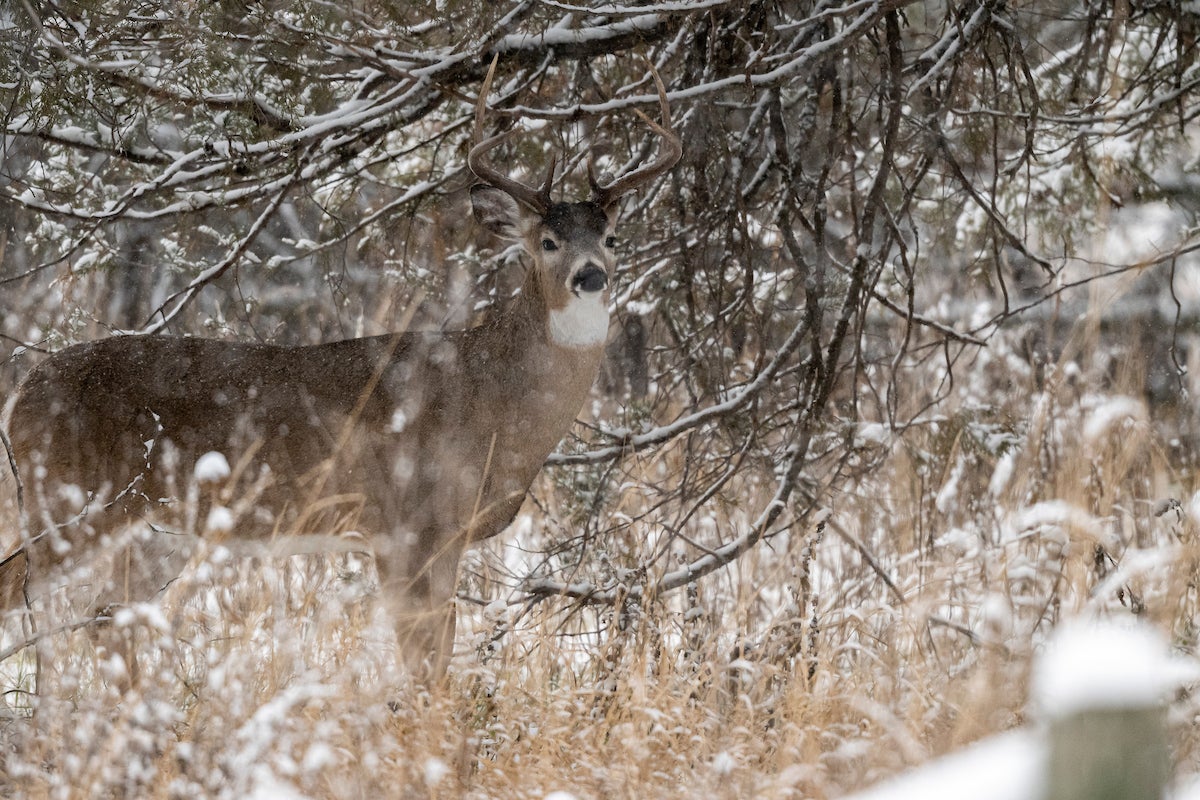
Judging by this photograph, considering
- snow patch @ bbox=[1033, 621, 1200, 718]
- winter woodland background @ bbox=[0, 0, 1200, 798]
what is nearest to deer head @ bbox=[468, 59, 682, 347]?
winter woodland background @ bbox=[0, 0, 1200, 798]

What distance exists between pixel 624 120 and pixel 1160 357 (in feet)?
15.0

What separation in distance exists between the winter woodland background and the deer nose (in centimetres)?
49

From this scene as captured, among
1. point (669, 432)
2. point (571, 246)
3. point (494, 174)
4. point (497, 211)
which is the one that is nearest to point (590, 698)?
point (669, 432)

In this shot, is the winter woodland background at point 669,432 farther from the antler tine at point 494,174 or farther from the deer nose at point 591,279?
the deer nose at point 591,279

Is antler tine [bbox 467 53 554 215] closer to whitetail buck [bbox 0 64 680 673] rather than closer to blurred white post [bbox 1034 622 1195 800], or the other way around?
whitetail buck [bbox 0 64 680 673]

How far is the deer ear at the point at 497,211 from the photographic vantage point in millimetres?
5055

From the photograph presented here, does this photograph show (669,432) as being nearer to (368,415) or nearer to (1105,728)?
(368,415)

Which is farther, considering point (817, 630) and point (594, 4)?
point (594, 4)

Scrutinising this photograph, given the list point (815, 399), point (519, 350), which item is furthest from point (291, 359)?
point (815, 399)

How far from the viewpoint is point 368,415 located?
4.84 metres

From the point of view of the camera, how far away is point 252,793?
8.11ft

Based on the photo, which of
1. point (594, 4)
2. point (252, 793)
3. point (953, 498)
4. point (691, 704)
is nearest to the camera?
point (252, 793)

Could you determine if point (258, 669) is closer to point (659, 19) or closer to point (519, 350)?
point (519, 350)

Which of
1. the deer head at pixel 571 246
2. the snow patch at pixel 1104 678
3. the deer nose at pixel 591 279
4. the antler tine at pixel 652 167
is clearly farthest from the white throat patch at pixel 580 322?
the snow patch at pixel 1104 678
